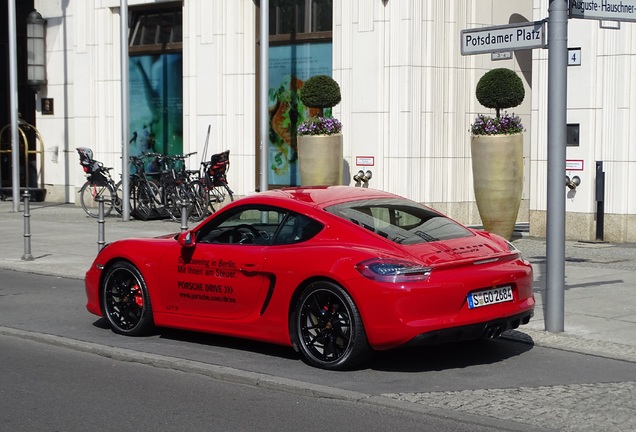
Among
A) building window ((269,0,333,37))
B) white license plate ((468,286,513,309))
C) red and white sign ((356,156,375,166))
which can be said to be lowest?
white license plate ((468,286,513,309))

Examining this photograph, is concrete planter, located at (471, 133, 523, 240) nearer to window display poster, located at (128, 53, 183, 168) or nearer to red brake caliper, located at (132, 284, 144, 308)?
red brake caliper, located at (132, 284, 144, 308)

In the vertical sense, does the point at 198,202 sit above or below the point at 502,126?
below

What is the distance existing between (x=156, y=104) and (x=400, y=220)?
17713 millimetres

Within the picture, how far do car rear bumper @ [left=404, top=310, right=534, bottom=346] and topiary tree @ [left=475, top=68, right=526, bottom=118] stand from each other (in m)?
8.89

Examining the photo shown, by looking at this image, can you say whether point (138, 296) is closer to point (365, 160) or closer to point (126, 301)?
point (126, 301)

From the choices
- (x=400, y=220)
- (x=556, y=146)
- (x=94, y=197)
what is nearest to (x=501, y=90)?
(x=556, y=146)

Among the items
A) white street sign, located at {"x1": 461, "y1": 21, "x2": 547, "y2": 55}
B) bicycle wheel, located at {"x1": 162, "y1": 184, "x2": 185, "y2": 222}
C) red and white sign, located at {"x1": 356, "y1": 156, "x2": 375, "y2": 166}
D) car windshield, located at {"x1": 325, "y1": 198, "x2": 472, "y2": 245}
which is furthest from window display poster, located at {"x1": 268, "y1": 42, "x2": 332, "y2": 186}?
car windshield, located at {"x1": 325, "y1": 198, "x2": 472, "y2": 245}

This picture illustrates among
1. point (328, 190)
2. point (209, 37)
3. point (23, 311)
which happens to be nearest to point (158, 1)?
point (209, 37)

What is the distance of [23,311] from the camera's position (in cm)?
1151

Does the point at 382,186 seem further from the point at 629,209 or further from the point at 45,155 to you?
the point at 45,155

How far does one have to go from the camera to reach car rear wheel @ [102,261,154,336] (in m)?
9.70

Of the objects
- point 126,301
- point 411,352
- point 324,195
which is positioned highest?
point 324,195

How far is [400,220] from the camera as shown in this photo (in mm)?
8820

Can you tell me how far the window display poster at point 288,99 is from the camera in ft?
73.8
